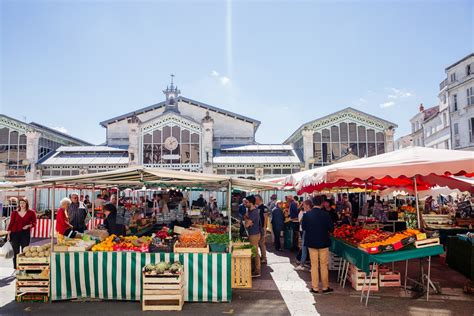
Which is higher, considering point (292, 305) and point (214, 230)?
point (214, 230)

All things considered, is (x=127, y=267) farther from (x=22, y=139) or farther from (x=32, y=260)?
(x=22, y=139)

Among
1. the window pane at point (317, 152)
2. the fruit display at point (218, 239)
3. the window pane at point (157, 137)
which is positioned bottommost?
the fruit display at point (218, 239)

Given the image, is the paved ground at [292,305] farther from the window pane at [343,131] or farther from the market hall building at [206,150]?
the window pane at [343,131]

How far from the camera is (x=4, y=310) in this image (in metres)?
6.25

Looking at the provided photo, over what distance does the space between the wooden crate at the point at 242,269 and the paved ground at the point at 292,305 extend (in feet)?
0.52

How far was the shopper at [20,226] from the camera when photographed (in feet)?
29.0

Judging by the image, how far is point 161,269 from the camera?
6230mm

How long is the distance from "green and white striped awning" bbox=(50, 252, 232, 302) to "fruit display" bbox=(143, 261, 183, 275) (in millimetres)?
313

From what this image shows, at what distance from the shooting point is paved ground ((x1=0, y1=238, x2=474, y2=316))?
6.09 metres

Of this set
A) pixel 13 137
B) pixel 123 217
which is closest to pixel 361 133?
pixel 123 217

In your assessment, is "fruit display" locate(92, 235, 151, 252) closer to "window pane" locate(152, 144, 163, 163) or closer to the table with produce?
the table with produce

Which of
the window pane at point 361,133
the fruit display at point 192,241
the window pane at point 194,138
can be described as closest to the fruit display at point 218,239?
the fruit display at point 192,241

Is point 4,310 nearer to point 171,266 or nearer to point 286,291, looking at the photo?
point 171,266

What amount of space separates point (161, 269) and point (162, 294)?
417 millimetres
